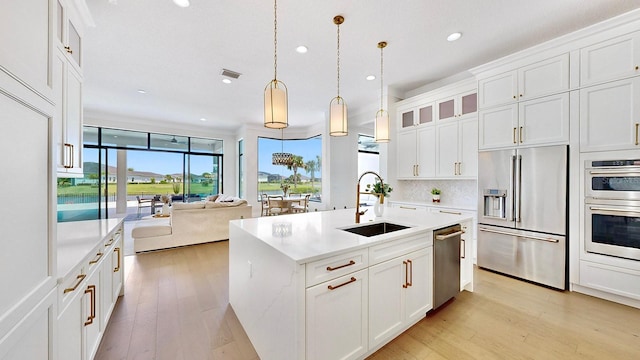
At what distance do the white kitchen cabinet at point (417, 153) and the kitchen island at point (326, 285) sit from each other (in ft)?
7.42

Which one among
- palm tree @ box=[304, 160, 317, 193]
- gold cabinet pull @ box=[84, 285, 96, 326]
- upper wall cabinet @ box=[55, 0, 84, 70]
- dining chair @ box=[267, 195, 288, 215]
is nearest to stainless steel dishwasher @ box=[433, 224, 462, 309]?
gold cabinet pull @ box=[84, 285, 96, 326]

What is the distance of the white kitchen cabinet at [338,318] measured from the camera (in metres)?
1.36

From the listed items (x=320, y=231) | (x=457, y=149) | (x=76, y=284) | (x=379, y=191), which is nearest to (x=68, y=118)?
(x=76, y=284)

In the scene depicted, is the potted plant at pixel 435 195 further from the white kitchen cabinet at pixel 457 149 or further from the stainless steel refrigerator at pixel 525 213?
the stainless steel refrigerator at pixel 525 213

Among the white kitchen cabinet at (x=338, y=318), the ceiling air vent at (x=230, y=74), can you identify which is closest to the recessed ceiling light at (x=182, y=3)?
the ceiling air vent at (x=230, y=74)

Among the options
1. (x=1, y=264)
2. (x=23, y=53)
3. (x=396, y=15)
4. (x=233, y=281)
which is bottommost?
(x=233, y=281)

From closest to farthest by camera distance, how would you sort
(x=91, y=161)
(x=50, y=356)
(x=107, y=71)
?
1. (x=50, y=356)
2. (x=107, y=71)
3. (x=91, y=161)

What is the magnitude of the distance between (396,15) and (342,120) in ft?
4.18

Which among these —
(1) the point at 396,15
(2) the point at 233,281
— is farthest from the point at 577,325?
(1) the point at 396,15

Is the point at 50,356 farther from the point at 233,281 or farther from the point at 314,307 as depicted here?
the point at 233,281

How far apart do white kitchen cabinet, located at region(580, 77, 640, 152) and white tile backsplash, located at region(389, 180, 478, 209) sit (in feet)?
4.98

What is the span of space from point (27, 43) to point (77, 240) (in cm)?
152

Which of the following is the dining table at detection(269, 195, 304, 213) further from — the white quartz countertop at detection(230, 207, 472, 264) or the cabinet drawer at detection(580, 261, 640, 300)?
the cabinet drawer at detection(580, 261, 640, 300)

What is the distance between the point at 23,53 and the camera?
2.82ft
